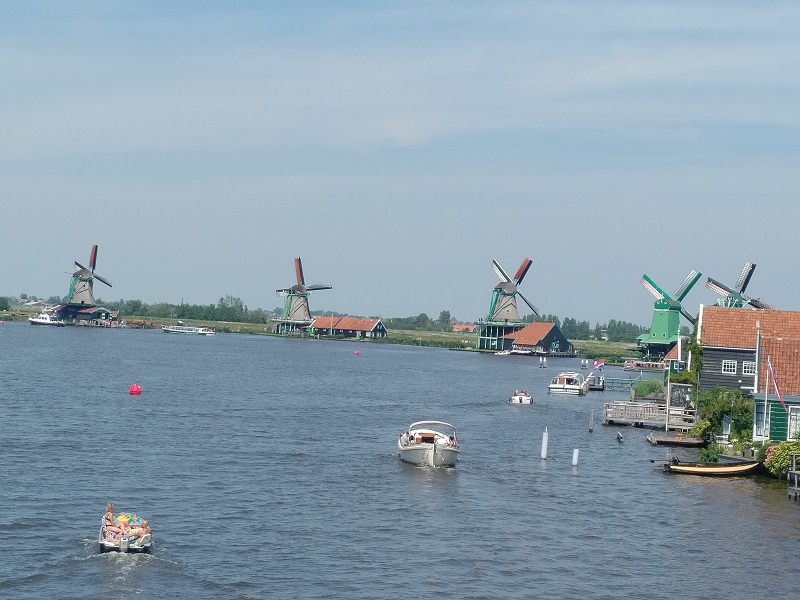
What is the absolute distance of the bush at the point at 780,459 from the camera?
49250mm

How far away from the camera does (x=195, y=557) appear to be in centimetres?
3384

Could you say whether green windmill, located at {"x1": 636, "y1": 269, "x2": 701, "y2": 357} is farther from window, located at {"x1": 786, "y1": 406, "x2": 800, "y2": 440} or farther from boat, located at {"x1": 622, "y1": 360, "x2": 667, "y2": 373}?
window, located at {"x1": 786, "y1": 406, "x2": 800, "y2": 440}

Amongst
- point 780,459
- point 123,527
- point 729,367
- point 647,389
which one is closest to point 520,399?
point 647,389

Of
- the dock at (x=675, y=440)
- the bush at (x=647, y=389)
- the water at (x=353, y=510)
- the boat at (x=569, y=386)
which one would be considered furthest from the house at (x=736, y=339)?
the boat at (x=569, y=386)

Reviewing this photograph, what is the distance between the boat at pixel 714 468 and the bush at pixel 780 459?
2.10ft

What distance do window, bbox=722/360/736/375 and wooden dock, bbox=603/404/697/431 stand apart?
A: 221 inches

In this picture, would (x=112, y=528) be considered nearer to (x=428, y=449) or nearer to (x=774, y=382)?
(x=428, y=449)

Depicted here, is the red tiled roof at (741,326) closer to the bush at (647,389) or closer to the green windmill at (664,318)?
the bush at (647,389)

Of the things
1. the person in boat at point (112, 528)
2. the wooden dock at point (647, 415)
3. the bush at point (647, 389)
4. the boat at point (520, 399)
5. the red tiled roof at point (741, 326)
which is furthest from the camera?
the bush at point (647, 389)

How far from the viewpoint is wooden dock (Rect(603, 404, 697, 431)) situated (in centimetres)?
7212

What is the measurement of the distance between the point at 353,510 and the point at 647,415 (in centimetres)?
3931

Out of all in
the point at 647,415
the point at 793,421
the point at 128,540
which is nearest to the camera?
the point at 128,540

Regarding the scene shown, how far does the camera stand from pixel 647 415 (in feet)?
250

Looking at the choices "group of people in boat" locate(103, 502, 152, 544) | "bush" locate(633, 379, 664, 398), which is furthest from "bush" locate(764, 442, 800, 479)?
"bush" locate(633, 379, 664, 398)
